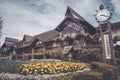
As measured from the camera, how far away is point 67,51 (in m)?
29.1

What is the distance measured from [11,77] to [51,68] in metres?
3.97

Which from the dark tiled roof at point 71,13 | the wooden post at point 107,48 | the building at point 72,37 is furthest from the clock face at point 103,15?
the dark tiled roof at point 71,13

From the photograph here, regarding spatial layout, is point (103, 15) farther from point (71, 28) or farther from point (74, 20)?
point (71, 28)

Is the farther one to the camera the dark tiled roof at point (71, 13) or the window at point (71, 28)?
the dark tiled roof at point (71, 13)

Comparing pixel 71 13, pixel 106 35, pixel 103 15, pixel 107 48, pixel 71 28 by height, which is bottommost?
→ pixel 107 48

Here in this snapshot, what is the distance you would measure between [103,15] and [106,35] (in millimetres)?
3214

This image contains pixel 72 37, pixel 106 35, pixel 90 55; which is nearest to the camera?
pixel 106 35

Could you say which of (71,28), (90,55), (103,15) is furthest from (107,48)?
(71,28)

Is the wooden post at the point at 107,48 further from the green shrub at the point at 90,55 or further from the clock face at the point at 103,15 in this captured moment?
the green shrub at the point at 90,55

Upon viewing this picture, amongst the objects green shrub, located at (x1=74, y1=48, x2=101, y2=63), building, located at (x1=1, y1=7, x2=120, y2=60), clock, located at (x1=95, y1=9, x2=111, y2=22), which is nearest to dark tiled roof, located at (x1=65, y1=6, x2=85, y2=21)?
building, located at (x1=1, y1=7, x2=120, y2=60)

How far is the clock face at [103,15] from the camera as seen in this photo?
24834mm

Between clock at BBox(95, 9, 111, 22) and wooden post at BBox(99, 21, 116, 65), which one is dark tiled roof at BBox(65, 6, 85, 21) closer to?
clock at BBox(95, 9, 111, 22)

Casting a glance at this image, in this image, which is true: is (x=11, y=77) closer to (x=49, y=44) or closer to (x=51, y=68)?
(x=51, y=68)

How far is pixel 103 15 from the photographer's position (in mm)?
25156
